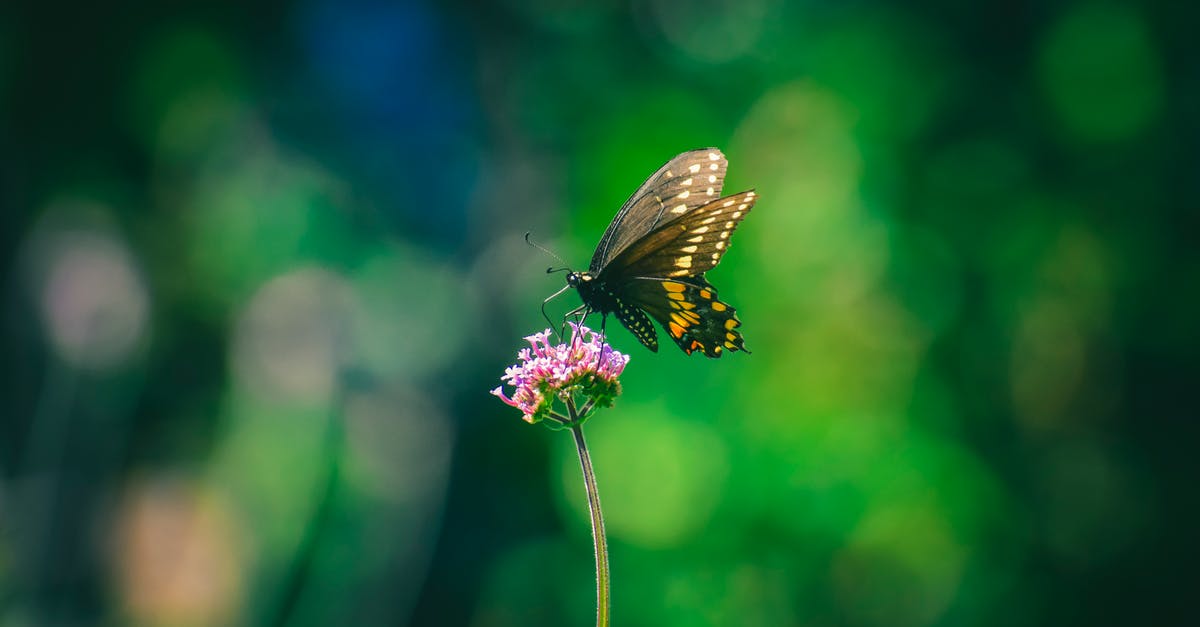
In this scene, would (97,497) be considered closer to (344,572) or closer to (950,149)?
(344,572)

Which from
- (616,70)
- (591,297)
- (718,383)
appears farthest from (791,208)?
(591,297)

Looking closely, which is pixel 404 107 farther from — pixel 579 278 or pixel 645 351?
pixel 579 278

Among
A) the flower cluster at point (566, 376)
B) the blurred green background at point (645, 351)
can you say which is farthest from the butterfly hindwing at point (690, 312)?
the blurred green background at point (645, 351)

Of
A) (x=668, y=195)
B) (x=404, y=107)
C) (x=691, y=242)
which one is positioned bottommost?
(x=691, y=242)

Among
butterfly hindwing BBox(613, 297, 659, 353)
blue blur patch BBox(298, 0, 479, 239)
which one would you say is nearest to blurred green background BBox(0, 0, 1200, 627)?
blue blur patch BBox(298, 0, 479, 239)

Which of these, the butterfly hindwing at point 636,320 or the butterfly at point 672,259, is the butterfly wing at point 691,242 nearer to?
the butterfly at point 672,259

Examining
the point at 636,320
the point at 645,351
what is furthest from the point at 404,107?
the point at 636,320
